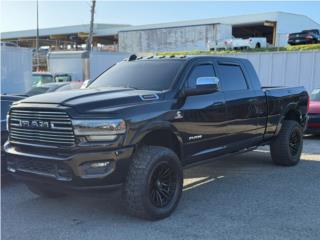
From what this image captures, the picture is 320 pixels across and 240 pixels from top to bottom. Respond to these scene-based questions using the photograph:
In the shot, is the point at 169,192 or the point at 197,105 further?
the point at 197,105

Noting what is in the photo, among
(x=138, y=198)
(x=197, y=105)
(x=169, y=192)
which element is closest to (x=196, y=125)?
(x=197, y=105)

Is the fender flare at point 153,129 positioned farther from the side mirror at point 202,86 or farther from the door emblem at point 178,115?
the side mirror at point 202,86

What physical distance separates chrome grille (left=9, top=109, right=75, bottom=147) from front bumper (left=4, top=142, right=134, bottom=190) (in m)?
0.15

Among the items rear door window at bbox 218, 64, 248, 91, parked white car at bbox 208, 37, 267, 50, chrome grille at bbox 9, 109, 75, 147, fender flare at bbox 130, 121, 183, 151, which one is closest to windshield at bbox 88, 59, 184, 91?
fender flare at bbox 130, 121, 183, 151

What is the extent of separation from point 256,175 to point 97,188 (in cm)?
362

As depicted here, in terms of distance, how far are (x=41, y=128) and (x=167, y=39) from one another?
45367 mm

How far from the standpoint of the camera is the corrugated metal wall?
18203 mm

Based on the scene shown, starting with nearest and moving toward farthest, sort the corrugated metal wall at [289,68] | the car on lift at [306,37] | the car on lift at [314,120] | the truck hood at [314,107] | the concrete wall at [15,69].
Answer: the car on lift at [314,120]
the truck hood at [314,107]
the concrete wall at [15,69]
the corrugated metal wall at [289,68]
the car on lift at [306,37]

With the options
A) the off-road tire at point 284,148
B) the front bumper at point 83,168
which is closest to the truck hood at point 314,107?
the off-road tire at point 284,148

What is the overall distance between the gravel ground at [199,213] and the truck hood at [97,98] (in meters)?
1.00

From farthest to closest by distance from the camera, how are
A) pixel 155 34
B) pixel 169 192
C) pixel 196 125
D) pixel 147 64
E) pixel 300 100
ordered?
pixel 155 34 → pixel 300 100 → pixel 147 64 → pixel 196 125 → pixel 169 192

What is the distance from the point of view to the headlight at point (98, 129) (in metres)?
4.74

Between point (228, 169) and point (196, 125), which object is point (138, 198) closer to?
point (196, 125)

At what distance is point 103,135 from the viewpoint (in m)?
4.77
